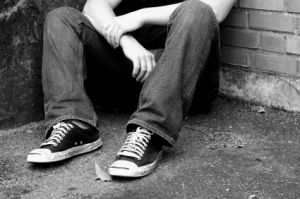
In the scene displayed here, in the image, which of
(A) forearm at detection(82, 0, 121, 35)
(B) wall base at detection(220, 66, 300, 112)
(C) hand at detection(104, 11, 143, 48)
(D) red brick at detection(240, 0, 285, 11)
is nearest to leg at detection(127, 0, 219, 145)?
(C) hand at detection(104, 11, 143, 48)

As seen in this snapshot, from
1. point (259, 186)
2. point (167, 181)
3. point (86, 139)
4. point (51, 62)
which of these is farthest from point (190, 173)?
point (51, 62)

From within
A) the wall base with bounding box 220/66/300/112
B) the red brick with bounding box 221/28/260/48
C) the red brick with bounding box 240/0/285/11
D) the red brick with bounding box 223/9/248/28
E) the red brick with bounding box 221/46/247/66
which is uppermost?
the red brick with bounding box 240/0/285/11

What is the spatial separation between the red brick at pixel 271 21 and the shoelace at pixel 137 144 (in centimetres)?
97

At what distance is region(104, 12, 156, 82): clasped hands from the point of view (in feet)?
9.34

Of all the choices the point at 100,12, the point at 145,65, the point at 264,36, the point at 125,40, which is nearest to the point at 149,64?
the point at 145,65

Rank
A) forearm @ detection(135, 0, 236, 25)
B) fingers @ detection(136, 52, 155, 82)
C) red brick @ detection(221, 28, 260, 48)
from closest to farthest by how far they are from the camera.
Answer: fingers @ detection(136, 52, 155, 82) < forearm @ detection(135, 0, 236, 25) < red brick @ detection(221, 28, 260, 48)

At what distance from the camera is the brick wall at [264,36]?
3096mm

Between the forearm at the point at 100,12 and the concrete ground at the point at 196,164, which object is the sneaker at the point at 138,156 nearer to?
the concrete ground at the point at 196,164

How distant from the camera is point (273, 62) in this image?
3215mm

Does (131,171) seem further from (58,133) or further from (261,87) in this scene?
(261,87)

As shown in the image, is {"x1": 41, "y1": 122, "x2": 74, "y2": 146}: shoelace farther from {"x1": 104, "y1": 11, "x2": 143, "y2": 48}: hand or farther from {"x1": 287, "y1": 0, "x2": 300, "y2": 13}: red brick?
{"x1": 287, "y1": 0, "x2": 300, "y2": 13}: red brick

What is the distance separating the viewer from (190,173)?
2594mm

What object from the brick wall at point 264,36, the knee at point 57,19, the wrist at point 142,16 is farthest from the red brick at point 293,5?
the knee at point 57,19

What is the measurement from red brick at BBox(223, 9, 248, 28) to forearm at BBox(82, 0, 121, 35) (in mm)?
628
